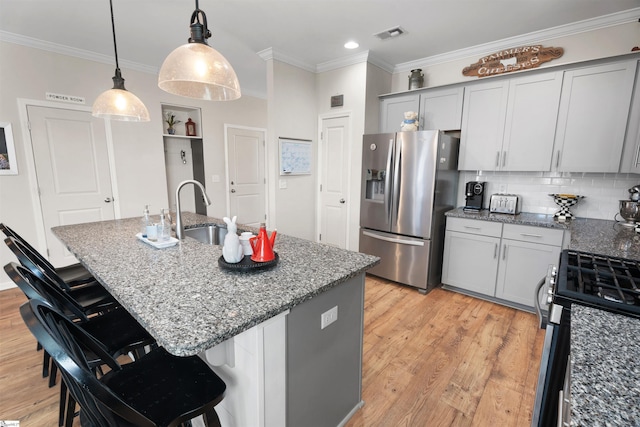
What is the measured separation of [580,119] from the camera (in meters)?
2.56

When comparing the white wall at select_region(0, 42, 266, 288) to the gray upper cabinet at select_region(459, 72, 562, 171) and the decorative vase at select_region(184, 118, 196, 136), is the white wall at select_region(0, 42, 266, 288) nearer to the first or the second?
the decorative vase at select_region(184, 118, 196, 136)

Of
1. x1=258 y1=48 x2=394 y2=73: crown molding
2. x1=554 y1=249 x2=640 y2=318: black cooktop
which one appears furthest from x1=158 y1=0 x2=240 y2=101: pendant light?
x1=258 y1=48 x2=394 y2=73: crown molding

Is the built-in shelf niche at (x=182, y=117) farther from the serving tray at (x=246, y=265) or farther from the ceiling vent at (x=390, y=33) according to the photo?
the serving tray at (x=246, y=265)

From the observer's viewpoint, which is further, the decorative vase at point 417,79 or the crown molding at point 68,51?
the decorative vase at point 417,79

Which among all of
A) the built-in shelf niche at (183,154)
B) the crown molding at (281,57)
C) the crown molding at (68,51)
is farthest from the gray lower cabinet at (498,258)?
the crown molding at (68,51)

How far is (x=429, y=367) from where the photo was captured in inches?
79.4

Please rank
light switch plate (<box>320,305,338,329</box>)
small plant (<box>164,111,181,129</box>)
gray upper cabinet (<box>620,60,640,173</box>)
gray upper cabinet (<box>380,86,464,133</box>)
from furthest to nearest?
small plant (<box>164,111,181,129</box>) → gray upper cabinet (<box>380,86,464,133</box>) → gray upper cabinet (<box>620,60,640,173</box>) → light switch plate (<box>320,305,338,329</box>)

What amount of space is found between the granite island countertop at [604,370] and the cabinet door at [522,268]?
1.91 meters

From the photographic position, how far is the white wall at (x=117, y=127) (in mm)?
3047

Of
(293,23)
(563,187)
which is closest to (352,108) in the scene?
(293,23)

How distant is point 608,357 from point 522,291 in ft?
7.61

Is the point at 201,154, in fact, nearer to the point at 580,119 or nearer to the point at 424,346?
the point at 424,346

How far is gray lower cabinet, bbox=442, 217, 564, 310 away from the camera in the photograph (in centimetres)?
260

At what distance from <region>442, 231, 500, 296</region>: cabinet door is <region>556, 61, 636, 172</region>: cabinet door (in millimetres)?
948
